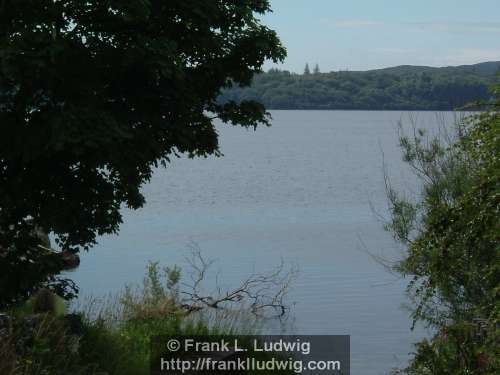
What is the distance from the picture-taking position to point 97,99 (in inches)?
521

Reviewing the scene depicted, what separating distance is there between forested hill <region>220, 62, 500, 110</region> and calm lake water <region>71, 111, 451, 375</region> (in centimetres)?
3669

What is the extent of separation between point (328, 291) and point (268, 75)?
13796 cm

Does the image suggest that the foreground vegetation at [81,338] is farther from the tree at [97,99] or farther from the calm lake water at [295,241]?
the calm lake water at [295,241]

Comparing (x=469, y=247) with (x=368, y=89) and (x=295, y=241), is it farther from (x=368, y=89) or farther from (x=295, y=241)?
(x=368, y=89)

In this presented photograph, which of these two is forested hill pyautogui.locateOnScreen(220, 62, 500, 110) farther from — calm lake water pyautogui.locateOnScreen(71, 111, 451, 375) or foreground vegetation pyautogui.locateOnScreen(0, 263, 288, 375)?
foreground vegetation pyautogui.locateOnScreen(0, 263, 288, 375)

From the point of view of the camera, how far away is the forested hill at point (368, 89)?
409 ft

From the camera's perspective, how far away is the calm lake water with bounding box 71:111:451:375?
30375 millimetres

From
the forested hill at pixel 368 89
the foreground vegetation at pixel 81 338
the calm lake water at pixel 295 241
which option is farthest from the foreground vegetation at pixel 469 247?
the forested hill at pixel 368 89

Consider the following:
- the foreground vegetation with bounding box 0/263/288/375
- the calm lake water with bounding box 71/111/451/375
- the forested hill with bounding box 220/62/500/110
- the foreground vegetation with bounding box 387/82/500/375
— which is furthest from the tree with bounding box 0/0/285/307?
the forested hill with bounding box 220/62/500/110

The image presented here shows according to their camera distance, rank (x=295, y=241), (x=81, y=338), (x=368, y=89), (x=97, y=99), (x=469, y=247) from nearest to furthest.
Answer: (x=469, y=247)
(x=81, y=338)
(x=97, y=99)
(x=295, y=241)
(x=368, y=89)

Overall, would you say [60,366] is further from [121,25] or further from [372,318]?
[372,318]

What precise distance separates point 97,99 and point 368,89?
14981cm

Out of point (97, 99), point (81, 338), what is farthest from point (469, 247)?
point (97, 99)

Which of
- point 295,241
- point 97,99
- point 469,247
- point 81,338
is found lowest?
point 81,338
